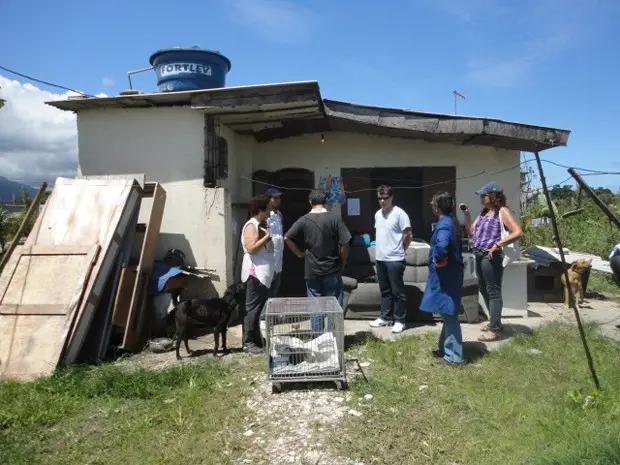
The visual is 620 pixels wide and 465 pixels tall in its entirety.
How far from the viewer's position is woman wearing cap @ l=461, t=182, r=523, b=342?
5020 mm

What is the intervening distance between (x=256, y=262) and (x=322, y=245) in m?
0.75

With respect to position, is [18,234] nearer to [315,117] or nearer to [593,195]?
[315,117]

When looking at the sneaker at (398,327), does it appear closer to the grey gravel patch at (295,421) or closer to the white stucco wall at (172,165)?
the grey gravel patch at (295,421)

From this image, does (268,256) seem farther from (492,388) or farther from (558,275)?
(558,275)

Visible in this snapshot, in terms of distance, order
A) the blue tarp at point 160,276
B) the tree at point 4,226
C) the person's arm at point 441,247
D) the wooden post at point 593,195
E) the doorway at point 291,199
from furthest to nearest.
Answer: the tree at point 4,226 < the doorway at point 291,199 < the blue tarp at point 160,276 < the person's arm at point 441,247 < the wooden post at point 593,195

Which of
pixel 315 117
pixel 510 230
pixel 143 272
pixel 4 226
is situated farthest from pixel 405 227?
pixel 4 226

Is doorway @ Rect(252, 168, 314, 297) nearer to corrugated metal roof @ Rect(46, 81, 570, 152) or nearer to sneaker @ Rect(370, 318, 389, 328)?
corrugated metal roof @ Rect(46, 81, 570, 152)

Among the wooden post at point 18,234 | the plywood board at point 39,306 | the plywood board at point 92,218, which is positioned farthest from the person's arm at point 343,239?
the wooden post at point 18,234

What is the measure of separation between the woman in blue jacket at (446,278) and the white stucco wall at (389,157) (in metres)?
3.43

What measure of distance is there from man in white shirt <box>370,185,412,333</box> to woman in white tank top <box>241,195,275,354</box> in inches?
60.3

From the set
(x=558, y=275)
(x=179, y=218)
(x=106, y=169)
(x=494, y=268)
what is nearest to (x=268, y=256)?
(x=179, y=218)

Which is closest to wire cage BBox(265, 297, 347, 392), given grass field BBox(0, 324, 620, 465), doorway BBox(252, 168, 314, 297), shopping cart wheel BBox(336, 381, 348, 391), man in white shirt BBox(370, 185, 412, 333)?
shopping cart wheel BBox(336, 381, 348, 391)

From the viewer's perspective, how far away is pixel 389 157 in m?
7.96

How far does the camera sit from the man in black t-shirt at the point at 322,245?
200 inches
